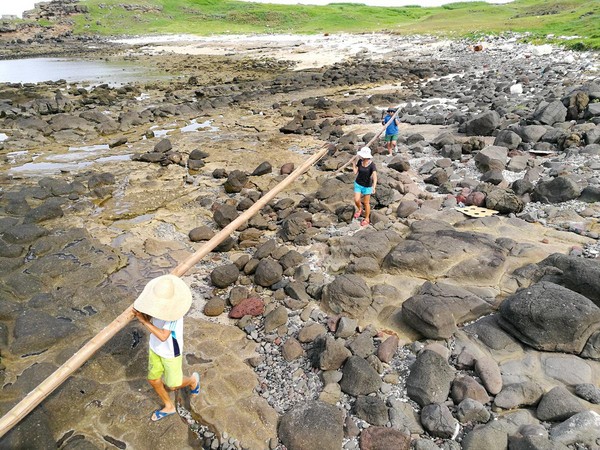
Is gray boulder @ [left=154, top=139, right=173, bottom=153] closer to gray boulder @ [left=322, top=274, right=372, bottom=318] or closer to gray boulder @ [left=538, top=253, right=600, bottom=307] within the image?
gray boulder @ [left=322, top=274, right=372, bottom=318]

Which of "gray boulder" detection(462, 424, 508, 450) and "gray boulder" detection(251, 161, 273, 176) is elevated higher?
"gray boulder" detection(462, 424, 508, 450)

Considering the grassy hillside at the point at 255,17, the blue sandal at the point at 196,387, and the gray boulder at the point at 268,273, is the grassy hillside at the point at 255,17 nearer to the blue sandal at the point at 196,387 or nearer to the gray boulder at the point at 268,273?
the gray boulder at the point at 268,273

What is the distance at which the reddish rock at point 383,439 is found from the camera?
4.22 m

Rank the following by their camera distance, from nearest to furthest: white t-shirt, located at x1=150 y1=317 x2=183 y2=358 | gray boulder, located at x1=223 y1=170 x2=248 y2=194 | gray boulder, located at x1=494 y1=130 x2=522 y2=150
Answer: white t-shirt, located at x1=150 y1=317 x2=183 y2=358
gray boulder, located at x1=223 y1=170 x2=248 y2=194
gray boulder, located at x1=494 y1=130 x2=522 y2=150

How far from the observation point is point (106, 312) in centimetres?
695

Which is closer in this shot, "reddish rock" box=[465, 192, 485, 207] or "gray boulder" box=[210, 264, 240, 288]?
"gray boulder" box=[210, 264, 240, 288]

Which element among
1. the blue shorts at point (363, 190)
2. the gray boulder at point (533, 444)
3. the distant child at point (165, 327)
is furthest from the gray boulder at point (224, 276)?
the gray boulder at point (533, 444)

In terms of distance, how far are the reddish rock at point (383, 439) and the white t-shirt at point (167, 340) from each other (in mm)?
2315

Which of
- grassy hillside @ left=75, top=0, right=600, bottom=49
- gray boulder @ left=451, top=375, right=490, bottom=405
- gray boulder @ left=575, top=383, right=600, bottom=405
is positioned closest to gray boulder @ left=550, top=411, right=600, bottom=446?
gray boulder @ left=575, top=383, right=600, bottom=405

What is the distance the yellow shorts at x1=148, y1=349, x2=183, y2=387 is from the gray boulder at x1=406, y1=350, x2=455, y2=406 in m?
2.77

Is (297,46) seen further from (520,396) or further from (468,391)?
(520,396)

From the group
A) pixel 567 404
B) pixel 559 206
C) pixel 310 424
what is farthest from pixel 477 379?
pixel 559 206

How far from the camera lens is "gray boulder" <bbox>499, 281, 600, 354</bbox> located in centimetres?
481

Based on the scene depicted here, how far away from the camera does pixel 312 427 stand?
14.7ft
